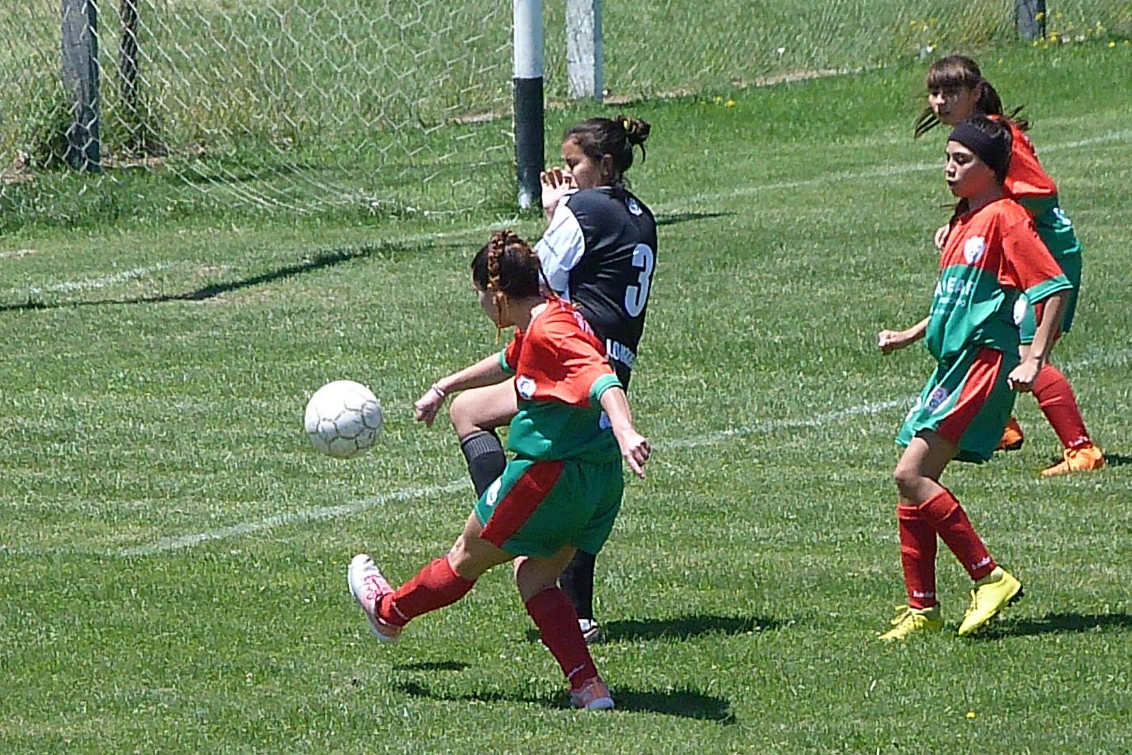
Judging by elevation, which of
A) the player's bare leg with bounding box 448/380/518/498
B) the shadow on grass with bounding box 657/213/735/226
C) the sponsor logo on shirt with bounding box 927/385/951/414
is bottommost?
the shadow on grass with bounding box 657/213/735/226

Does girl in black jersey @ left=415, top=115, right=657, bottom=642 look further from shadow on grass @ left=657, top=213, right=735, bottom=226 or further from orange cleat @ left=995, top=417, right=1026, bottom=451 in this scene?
shadow on grass @ left=657, top=213, right=735, bottom=226

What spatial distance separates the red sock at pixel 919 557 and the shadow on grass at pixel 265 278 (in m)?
6.86

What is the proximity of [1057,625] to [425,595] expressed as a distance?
1.92 meters

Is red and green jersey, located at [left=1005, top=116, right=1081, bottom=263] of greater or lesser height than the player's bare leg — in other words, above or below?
above

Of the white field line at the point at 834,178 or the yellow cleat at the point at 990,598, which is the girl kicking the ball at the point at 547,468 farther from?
the white field line at the point at 834,178

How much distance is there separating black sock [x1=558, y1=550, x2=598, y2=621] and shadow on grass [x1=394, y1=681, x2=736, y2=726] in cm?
52

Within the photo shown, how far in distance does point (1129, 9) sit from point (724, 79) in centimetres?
491

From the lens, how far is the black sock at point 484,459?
19.6 ft

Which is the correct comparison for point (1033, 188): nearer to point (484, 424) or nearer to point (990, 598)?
point (990, 598)

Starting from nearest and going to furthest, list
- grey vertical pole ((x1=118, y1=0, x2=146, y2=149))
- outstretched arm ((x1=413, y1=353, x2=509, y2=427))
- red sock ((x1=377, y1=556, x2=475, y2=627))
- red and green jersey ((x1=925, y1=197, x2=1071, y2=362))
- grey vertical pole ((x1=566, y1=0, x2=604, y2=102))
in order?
1. red sock ((x1=377, y1=556, x2=475, y2=627))
2. outstretched arm ((x1=413, y1=353, x2=509, y2=427))
3. red and green jersey ((x1=925, y1=197, x2=1071, y2=362))
4. grey vertical pole ((x1=118, y1=0, x2=146, y2=149))
5. grey vertical pole ((x1=566, y1=0, x2=604, y2=102))

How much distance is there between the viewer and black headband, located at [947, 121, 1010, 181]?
5.91m

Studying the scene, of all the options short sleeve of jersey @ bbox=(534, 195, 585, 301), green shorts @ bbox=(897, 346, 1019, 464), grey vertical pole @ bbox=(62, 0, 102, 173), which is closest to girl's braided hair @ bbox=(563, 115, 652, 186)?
short sleeve of jersey @ bbox=(534, 195, 585, 301)

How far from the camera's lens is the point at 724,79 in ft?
67.6

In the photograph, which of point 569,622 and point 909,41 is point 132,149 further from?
point 569,622
